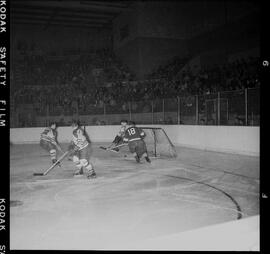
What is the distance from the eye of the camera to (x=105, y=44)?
27.9 metres

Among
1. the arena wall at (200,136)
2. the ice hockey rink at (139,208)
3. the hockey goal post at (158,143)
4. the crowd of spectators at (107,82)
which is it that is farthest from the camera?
the crowd of spectators at (107,82)

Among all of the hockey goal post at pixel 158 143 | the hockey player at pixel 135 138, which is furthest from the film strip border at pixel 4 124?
the hockey goal post at pixel 158 143

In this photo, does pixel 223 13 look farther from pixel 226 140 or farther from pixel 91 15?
pixel 226 140

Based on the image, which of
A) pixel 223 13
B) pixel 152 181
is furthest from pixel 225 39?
pixel 152 181

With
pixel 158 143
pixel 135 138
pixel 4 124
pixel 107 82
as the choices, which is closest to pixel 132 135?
pixel 135 138

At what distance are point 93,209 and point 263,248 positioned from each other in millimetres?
2687

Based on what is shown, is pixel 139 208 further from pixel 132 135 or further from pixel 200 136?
pixel 200 136

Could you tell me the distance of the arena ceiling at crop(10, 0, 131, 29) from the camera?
21.6 metres

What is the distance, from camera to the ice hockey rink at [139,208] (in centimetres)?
324

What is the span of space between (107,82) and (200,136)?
1169 cm

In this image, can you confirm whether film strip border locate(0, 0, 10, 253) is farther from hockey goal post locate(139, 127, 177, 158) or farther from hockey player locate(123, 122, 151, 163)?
hockey goal post locate(139, 127, 177, 158)

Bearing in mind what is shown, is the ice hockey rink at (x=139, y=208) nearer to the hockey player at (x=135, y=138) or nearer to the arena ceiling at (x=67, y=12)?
the hockey player at (x=135, y=138)

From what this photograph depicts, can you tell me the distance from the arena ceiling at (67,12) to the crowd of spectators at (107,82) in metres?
2.80

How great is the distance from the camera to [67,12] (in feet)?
76.1
